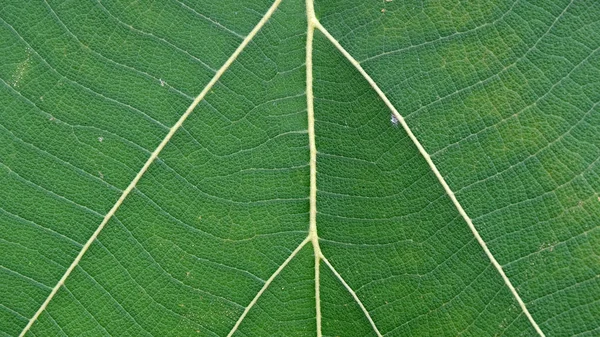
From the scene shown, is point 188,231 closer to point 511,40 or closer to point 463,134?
point 463,134

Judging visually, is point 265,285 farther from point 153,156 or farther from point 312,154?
point 153,156

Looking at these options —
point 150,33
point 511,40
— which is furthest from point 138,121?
point 511,40

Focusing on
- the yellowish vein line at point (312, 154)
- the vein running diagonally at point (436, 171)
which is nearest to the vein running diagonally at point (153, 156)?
the yellowish vein line at point (312, 154)

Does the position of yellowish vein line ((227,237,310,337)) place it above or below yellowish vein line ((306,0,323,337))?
below

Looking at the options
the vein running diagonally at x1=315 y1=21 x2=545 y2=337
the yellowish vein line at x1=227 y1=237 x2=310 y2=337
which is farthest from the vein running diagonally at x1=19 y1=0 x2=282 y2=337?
the yellowish vein line at x1=227 y1=237 x2=310 y2=337

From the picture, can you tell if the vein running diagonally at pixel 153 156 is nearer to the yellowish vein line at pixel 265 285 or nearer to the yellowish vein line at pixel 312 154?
the yellowish vein line at pixel 312 154

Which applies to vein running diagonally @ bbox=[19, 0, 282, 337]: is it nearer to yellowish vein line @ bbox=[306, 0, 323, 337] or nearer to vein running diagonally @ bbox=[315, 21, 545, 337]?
yellowish vein line @ bbox=[306, 0, 323, 337]

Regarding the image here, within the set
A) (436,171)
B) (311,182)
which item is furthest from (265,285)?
(436,171)
